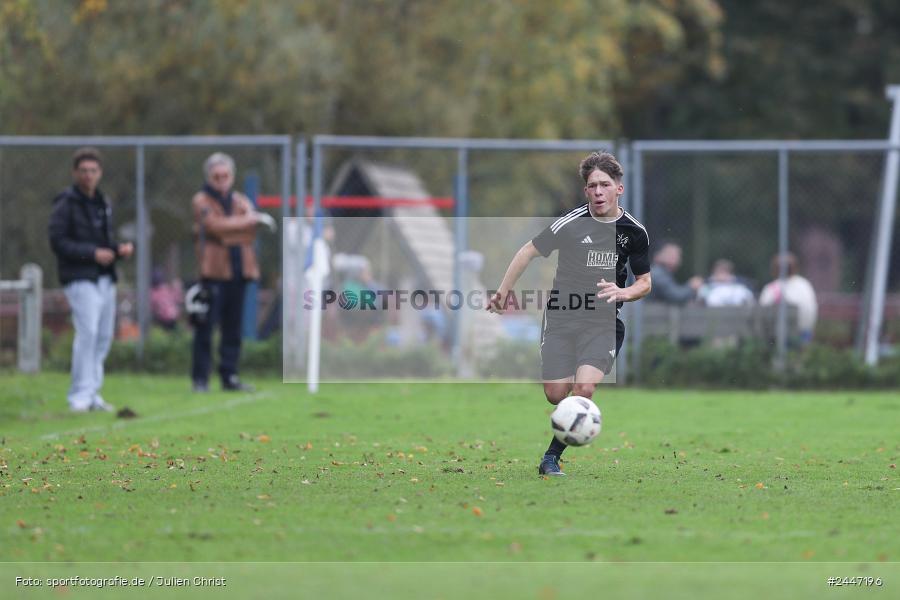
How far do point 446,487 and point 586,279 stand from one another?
175cm

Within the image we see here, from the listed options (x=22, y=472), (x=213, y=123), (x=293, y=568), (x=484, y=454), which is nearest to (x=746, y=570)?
(x=293, y=568)

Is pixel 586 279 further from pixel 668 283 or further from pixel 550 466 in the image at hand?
pixel 668 283

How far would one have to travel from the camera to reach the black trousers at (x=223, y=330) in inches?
589

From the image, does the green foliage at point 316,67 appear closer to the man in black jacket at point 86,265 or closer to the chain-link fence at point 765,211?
the chain-link fence at point 765,211

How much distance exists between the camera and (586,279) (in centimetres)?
903

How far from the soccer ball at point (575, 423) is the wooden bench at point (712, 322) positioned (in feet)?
28.9

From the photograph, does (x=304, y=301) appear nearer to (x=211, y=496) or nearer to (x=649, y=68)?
(x=211, y=496)

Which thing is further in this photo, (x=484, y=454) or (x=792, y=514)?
(x=484, y=454)

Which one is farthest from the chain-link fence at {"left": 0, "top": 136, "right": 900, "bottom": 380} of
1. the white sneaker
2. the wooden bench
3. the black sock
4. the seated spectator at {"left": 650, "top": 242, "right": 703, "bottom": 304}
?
the black sock

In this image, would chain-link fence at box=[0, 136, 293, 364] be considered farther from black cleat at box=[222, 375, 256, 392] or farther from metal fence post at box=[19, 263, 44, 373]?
black cleat at box=[222, 375, 256, 392]

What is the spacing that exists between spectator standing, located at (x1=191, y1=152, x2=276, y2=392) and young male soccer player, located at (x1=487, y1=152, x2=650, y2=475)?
6347mm

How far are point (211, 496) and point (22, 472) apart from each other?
5.69 ft

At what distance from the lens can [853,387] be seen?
16703mm

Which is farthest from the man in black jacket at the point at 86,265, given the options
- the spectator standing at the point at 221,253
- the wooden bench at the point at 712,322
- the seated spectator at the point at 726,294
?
the seated spectator at the point at 726,294
